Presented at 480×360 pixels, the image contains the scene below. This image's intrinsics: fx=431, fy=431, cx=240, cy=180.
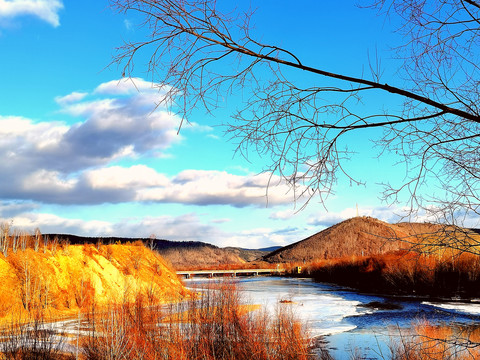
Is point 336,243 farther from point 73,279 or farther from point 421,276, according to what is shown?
point 73,279

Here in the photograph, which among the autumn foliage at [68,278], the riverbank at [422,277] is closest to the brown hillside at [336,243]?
the riverbank at [422,277]

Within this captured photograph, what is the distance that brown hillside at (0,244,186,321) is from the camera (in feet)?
50.5

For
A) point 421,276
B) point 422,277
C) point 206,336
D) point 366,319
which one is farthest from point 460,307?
point 206,336

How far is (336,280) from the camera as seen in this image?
43.6m

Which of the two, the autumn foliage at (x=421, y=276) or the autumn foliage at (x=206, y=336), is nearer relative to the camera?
the autumn foliage at (x=206, y=336)

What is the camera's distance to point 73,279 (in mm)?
17953

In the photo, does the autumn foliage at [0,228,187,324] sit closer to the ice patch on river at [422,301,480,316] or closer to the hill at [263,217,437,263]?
the ice patch on river at [422,301,480,316]

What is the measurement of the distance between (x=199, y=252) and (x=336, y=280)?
212ft

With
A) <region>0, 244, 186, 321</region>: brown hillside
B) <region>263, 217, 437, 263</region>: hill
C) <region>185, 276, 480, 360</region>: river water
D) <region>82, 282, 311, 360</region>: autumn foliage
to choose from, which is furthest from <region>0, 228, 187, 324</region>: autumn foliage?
<region>263, 217, 437, 263</region>: hill

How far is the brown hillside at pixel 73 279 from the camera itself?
15.4 m

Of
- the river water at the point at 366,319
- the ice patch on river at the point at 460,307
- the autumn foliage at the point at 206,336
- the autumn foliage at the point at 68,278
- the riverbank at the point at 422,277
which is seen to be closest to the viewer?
the autumn foliage at the point at 206,336

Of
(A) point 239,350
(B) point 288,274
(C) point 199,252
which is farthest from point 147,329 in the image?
(C) point 199,252

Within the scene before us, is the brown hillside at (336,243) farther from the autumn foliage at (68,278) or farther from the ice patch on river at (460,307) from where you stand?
the autumn foliage at (68,278)

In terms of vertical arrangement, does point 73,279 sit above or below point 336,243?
below
